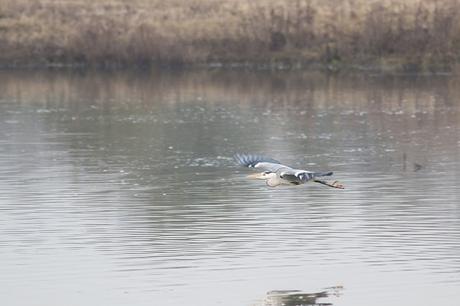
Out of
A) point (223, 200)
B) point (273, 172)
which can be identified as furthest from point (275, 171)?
point (223, 200)

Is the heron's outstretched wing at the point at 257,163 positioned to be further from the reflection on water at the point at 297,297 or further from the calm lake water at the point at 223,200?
the reflection on water at the point at 297,297

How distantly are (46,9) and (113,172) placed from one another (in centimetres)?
2271

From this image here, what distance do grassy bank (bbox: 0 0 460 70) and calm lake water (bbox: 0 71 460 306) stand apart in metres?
5.08

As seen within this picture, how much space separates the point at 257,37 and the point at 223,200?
22292 millimetres

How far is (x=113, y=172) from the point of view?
23234mm

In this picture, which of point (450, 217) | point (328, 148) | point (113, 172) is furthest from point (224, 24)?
point (450, 217)

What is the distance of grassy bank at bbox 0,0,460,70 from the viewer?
A: 41281 millimetres

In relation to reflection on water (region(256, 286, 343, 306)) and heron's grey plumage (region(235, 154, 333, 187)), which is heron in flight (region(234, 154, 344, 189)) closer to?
heron's grey plumage (region(235, 154, 333, 187))

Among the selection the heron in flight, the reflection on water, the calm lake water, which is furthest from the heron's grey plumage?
the reflection on water

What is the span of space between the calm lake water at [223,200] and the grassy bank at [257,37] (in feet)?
16.7

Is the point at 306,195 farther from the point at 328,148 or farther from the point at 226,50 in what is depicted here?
the point at 226,50

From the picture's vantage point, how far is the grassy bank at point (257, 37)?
135ft

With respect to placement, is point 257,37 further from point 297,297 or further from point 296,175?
point 297,297

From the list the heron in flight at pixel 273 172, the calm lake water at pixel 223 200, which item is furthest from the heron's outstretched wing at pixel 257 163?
the calm lake water at pixel 223 200
